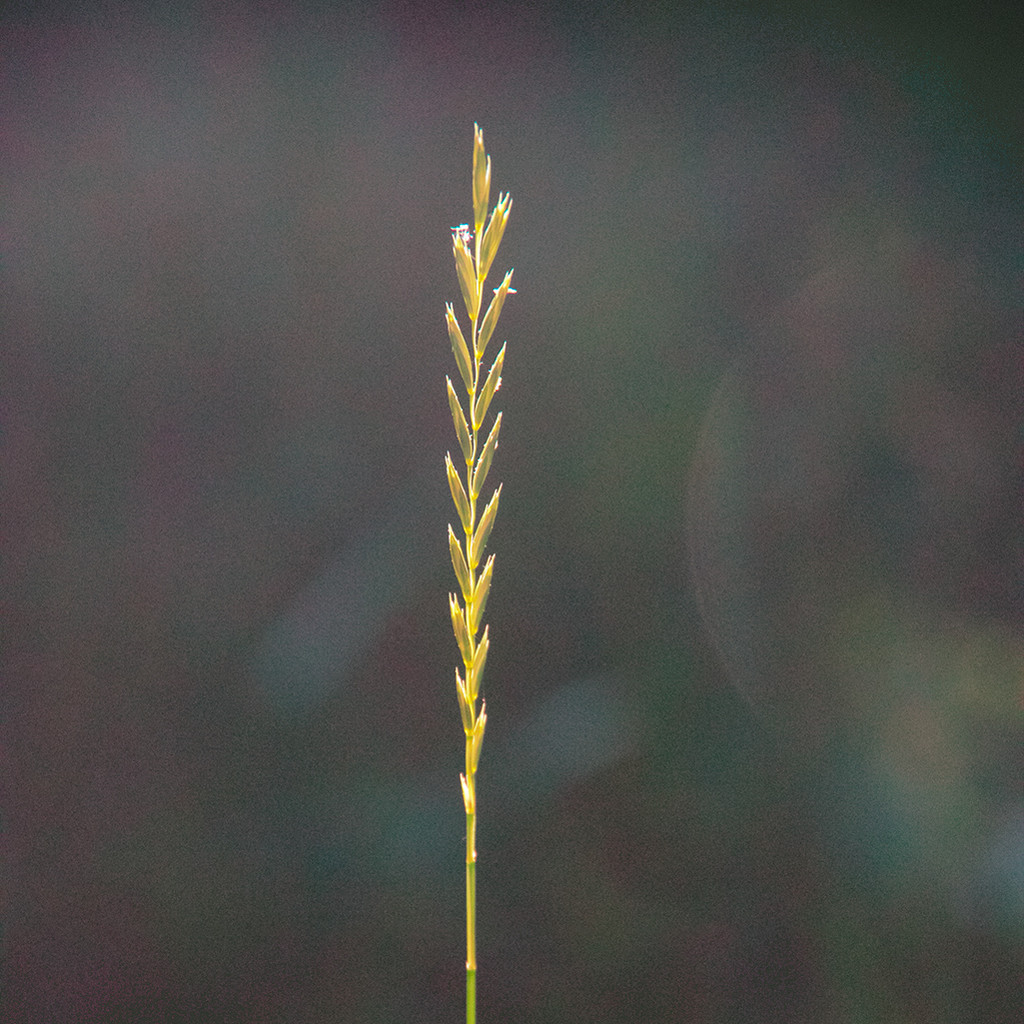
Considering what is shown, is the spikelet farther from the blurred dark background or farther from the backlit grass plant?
the blurred dark background

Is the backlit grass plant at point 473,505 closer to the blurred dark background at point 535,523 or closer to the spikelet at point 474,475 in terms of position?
the spikelet at point 474,475

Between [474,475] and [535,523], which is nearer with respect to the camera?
[474,475]

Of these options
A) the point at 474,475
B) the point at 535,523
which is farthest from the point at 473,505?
the point at 535,523

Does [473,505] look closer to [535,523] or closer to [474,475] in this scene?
[474,475]

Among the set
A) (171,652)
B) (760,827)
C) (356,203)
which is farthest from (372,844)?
(356,203)

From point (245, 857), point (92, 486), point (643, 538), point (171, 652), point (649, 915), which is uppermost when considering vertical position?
point (92, 486)

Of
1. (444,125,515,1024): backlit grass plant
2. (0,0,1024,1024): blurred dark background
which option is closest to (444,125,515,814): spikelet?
(444,125,515,1024): backlit grass plant

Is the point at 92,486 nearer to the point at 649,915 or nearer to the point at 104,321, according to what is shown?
the point at 104,321

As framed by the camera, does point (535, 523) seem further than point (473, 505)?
Yes

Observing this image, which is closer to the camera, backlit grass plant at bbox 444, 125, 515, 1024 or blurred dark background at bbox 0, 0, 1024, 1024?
backlit grass plant at bbox 444, 125, 515, 1024
